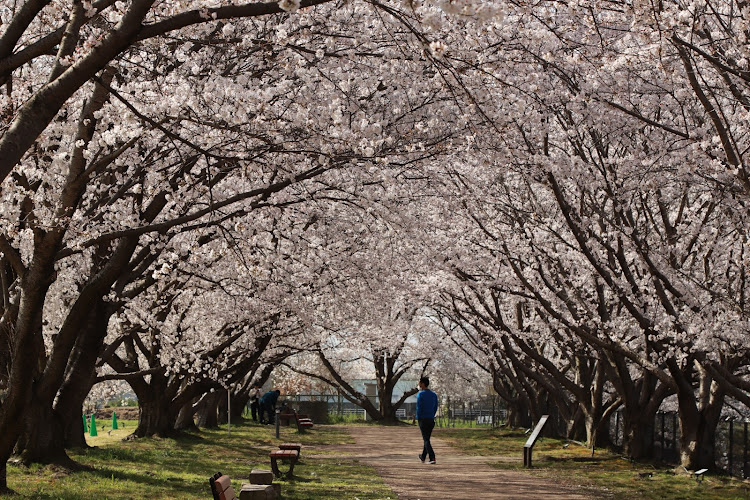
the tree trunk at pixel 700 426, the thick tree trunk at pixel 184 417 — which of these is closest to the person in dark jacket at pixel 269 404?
the thick tree trunk at pixel 184 417

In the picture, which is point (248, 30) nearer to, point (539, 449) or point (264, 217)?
point (264, 217)

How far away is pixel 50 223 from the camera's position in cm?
907

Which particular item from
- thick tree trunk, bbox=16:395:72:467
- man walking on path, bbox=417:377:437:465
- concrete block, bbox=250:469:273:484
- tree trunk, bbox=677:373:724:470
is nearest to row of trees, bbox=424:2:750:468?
tree trunk, bbox=677:373:724:470

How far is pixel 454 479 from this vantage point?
1458 centimetres

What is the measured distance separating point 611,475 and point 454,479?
319cm

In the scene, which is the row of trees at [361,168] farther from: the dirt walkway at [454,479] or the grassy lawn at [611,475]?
the dirt walkway at [454,479]

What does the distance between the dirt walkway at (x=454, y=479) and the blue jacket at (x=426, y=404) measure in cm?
104

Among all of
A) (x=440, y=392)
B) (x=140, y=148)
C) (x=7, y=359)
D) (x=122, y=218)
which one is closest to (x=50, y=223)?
(x=122, y=218)

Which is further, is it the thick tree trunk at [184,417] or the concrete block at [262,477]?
the thick tree trunk at [184,417]

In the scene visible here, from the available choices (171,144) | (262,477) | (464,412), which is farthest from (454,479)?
(464,412)

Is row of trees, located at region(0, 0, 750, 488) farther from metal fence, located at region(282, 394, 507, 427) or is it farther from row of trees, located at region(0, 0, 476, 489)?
metal fence, located at region(282, 394, 507, 427)

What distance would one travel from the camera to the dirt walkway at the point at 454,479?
488 inches

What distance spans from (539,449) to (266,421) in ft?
69.7

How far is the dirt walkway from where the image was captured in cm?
1239
